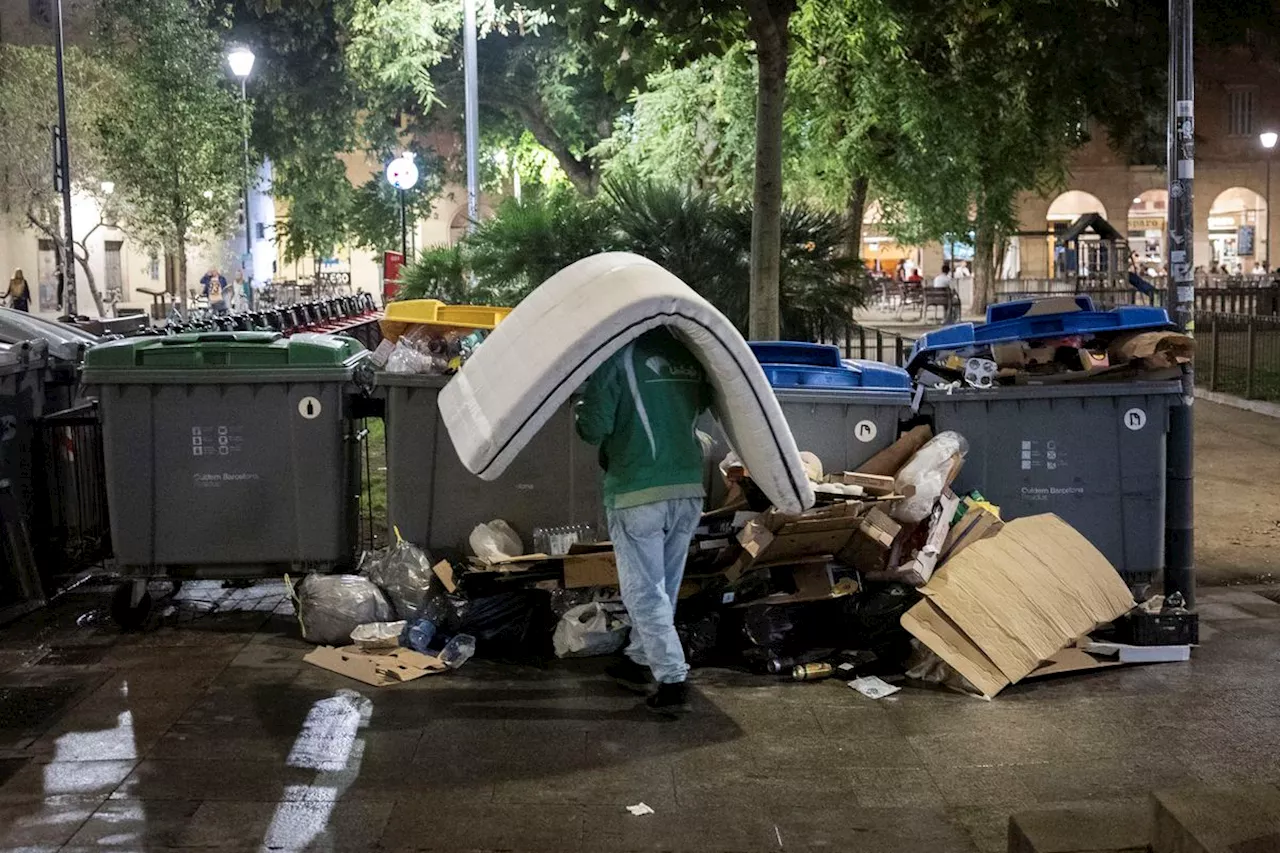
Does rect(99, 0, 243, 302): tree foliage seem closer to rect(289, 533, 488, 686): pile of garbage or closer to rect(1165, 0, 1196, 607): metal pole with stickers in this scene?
rect(289, 533, 488, 686): pile of garbage

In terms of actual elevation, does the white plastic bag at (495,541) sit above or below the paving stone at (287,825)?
above

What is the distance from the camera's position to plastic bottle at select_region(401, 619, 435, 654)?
6543 millimetres

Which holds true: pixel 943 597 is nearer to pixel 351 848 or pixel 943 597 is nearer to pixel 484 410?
pixel 484 410

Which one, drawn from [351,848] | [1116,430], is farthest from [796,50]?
[351,848]

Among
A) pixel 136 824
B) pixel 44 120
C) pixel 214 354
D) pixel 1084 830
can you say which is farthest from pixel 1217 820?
pixel 44 120

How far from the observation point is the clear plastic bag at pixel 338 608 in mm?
6770

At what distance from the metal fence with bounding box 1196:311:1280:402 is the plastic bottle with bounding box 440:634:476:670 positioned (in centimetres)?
1254

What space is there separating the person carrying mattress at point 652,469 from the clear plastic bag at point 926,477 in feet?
3.94

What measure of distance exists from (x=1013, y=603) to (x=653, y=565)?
1.58 meters

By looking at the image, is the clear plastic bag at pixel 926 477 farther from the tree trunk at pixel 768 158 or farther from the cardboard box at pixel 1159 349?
the tree trunk at pixel 768 158

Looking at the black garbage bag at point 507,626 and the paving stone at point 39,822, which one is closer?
the paving stone at point 39,822

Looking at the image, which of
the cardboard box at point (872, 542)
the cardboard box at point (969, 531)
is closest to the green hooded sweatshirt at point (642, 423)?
the cardboard box at point (872, 542)

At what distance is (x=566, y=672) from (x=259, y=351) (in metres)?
2.22

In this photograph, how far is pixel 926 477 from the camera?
6676mm
